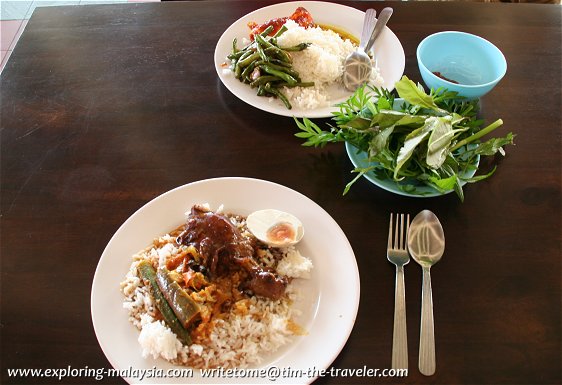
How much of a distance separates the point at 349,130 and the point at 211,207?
60cm

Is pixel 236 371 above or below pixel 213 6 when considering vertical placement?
below

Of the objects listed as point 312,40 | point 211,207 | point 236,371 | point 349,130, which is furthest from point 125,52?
point 236,371

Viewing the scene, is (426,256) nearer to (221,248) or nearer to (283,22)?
(221,248)

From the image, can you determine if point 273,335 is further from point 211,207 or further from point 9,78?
point 9,78

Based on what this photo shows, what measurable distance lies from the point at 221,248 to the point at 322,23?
1.55 metres

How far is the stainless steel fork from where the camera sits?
1.30 meters

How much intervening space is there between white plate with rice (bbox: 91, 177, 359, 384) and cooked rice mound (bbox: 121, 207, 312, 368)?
3 centimetres

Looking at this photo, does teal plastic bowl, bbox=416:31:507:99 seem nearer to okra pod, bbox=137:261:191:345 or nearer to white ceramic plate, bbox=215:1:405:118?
white ceramic plate, bbox=215:1:405:118

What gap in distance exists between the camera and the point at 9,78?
83.9 inches

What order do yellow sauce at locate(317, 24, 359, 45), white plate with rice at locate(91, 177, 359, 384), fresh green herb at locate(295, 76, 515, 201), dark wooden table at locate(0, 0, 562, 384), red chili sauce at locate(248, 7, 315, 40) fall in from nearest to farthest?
white plate with rice at locate(91, 177, 359, 384) < dark wooden table at locate(0, 0, 562, 384) < fresh green herb at locate(295, 76, 515, 201) < red chili sauce at locate(248, 7, 315, 40) < yellow sauce at locate(317, 24, 359, 45)

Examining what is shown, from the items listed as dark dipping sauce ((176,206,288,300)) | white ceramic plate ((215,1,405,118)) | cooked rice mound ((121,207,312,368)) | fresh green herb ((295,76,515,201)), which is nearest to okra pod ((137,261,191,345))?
cooked rice mound ((121,207,312,368))

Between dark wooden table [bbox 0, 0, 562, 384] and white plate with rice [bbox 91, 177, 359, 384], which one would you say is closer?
white plate with rice [bbox 91, 177, 359, 384]

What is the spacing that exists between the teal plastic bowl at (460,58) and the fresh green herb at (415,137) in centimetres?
26

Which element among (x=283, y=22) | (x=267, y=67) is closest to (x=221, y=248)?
(x=267, y=67)
